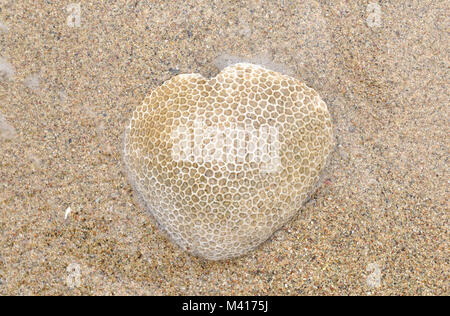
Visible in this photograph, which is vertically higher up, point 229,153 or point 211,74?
point 211,74

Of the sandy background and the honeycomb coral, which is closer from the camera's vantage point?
the honeycomb coral

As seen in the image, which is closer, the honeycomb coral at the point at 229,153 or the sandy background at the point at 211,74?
the honeycomb coral at the point at 229,153

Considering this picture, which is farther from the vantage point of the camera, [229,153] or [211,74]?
[211,74]

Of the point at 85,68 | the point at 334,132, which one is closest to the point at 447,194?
the point at 334,132

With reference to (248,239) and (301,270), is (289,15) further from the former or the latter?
(301,270)
